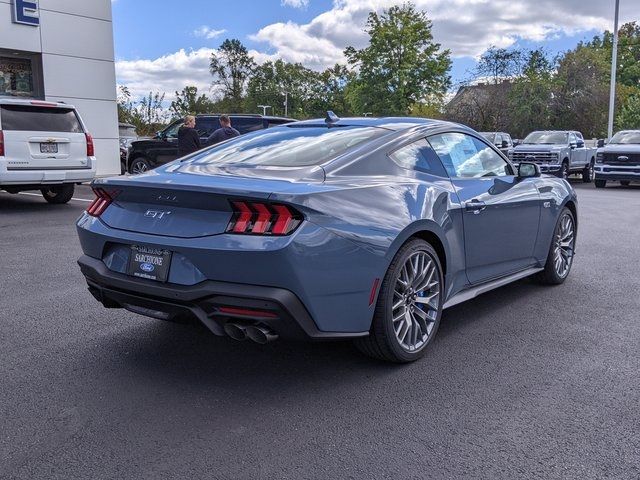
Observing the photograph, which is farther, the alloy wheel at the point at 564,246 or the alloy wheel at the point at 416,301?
the alloy wheel at the point at 564,246

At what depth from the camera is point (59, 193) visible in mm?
11930

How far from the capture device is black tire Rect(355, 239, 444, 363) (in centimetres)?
357

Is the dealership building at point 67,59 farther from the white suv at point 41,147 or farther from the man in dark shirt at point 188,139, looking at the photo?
the white suv at point 41,147

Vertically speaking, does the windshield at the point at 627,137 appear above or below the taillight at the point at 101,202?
above

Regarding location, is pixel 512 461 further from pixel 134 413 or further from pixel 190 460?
pixel 134 413

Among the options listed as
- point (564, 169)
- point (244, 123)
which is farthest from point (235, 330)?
point (564, 169)

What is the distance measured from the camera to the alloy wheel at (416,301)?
376 cm

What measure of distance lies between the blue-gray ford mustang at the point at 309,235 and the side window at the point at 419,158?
0.01 meters

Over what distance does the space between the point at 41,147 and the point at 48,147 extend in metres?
0.12

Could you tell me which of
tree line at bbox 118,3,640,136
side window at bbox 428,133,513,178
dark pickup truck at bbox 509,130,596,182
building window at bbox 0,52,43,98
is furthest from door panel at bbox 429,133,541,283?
tree line at bbox 118,3,640,136

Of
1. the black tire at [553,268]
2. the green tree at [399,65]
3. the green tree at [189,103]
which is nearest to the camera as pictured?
the black tire at [553,268]

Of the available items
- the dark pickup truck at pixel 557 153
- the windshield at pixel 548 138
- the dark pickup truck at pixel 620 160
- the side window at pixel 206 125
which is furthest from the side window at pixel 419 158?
the windshield at pixel 548 138

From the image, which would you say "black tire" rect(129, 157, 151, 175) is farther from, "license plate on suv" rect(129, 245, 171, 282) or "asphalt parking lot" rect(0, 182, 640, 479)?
"license plate on suv" rect(129, 245, 171, 282)

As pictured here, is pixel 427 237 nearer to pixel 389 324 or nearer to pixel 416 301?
pixel 416 301
